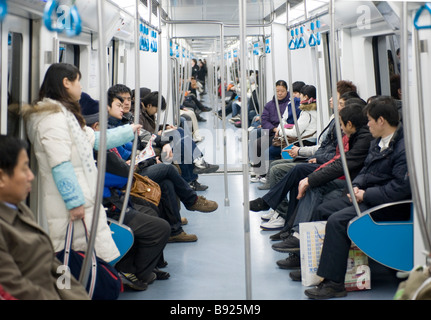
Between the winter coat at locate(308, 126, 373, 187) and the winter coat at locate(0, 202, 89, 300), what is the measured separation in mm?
2433

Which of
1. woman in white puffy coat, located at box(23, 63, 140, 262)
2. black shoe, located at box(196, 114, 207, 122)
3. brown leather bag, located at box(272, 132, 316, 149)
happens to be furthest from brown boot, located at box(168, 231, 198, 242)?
black shoe, located at box(196, 114, 207, 122)

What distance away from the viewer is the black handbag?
9.05 ft

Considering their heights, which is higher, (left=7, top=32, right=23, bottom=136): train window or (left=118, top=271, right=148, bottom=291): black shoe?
(left=7, top=32, right=23, bottom=136): train window

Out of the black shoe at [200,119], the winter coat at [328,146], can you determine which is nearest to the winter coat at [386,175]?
the winter coat at [328,146]

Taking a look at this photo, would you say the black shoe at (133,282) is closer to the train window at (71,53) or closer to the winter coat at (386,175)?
the winter coat at (386,175)

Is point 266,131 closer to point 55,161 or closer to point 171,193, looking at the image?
point 171,193

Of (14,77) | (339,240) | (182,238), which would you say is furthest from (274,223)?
(14,77)

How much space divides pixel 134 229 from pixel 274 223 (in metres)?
2.14

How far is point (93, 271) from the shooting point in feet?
9.06

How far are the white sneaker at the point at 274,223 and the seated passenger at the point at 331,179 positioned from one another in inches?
38.7

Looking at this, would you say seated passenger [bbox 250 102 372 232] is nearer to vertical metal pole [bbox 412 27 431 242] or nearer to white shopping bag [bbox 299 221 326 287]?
white shopping bag [bbox 299 221 326 287]

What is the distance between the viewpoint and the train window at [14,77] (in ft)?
10.5

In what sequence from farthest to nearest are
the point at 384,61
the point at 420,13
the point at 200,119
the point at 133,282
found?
the point at 200,119
the point at 384,61
the point at 133,282
the point at 420,13
